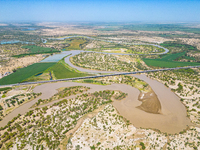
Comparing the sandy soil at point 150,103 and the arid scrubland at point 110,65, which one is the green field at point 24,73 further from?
the sandy soil at point 150,103

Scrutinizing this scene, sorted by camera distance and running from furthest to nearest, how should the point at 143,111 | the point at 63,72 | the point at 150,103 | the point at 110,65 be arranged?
the point at 110,65
the point at 63,72
the point at 150,103
the point at 143,111

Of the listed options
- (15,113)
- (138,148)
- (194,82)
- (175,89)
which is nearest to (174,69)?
(194,82)

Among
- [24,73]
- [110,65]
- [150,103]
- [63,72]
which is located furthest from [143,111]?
[24,73]

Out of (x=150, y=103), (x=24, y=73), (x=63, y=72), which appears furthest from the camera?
(x=63, y=72)

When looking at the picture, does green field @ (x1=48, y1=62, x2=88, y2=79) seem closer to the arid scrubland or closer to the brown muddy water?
the brown muddy water

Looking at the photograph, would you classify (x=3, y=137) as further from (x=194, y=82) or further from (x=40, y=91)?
(x=194, y=82)

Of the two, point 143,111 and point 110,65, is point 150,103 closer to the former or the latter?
point 143,111
